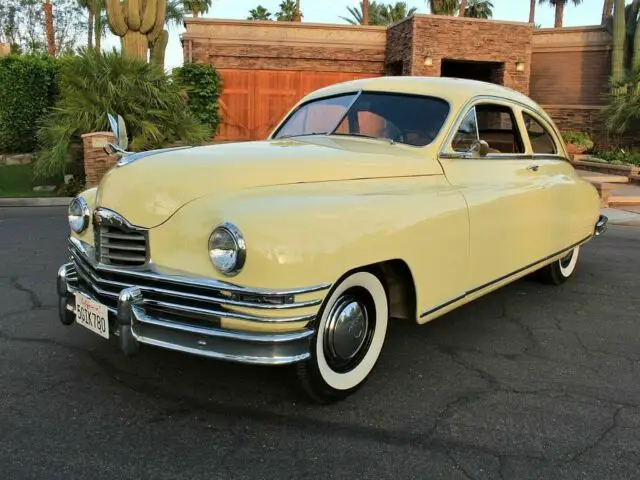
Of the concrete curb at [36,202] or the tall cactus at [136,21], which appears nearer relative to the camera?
the concrete curb at [36,202]

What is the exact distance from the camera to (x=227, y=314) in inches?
98.6

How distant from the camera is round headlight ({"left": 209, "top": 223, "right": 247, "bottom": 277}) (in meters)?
2.46

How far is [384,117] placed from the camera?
393 cm

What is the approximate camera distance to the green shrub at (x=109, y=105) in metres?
10.9

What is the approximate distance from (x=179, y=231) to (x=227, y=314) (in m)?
0.47

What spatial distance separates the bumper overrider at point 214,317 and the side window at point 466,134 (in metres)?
1.71

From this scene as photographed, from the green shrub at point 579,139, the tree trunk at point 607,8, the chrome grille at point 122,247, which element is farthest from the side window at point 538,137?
the tree trunk at point 607,8

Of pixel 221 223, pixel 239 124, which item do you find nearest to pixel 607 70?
pixel 239 124

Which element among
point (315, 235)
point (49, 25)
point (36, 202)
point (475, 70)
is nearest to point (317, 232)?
point (315, 235)

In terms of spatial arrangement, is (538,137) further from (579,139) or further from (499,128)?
(579,139)

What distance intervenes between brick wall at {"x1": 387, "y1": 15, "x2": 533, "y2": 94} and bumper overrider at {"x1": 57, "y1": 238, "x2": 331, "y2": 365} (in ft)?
55.1

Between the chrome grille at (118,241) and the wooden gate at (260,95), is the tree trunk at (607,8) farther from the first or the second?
the chrome grille at (118,241)

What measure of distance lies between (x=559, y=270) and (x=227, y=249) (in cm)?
387

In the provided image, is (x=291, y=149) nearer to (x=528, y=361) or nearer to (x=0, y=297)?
(x=528, y=361)
